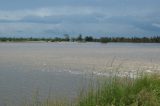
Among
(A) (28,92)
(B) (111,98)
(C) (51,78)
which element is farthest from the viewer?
(C) (51,78)

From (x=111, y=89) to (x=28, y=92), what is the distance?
20.5 feet

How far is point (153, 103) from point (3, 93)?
8447 millimetres

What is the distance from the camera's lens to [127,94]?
38.9 feet

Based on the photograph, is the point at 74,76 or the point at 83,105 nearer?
the point at 83,105

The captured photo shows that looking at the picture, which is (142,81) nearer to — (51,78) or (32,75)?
(51,78)

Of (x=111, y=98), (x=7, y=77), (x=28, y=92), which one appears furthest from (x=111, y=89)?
(x=7, y=77)

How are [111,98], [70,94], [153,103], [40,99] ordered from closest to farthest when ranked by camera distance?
[153,103]
[111,98]
[40,99]
[70,94]

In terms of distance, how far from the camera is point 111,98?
460 inches

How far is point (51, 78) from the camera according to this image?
22453 mm

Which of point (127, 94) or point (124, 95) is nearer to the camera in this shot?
point (124, 95)

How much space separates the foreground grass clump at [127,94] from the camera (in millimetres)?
11102

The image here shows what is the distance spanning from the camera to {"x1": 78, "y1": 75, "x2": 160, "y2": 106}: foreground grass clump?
11.1 meters

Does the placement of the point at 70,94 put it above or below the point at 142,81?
below

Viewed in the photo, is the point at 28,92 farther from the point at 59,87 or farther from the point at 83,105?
the point at 83,105
